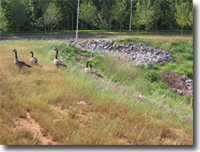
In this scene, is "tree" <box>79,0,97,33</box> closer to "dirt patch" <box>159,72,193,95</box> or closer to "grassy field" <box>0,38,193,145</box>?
"dirt patch" <box>159,72,193,95</box>

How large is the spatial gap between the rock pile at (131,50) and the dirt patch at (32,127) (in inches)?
598

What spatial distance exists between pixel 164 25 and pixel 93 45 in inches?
775

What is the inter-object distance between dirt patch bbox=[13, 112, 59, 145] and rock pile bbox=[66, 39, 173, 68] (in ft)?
49.8

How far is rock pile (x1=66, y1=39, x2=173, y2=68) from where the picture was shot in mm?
19562

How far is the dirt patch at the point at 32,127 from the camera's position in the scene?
386cm

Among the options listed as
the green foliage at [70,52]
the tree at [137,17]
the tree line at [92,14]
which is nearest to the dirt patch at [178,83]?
the green foliage at [70,52]

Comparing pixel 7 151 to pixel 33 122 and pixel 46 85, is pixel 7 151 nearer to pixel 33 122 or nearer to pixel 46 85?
pixel 33 122

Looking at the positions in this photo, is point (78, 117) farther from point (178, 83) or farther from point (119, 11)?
point (119, 11)

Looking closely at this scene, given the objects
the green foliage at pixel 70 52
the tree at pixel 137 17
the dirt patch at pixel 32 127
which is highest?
the tree at pixel 137 17

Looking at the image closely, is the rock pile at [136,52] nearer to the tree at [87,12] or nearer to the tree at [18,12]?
the tree at [87,12]

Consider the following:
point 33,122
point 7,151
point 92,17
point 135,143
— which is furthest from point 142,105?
point 92,17

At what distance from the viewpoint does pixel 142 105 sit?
19.6 ft

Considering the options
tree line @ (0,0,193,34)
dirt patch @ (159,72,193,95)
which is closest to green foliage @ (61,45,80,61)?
dirt patch @ (159,72,193,95)

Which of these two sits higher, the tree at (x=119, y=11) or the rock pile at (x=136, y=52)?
the tree at (x=119, y=11)
